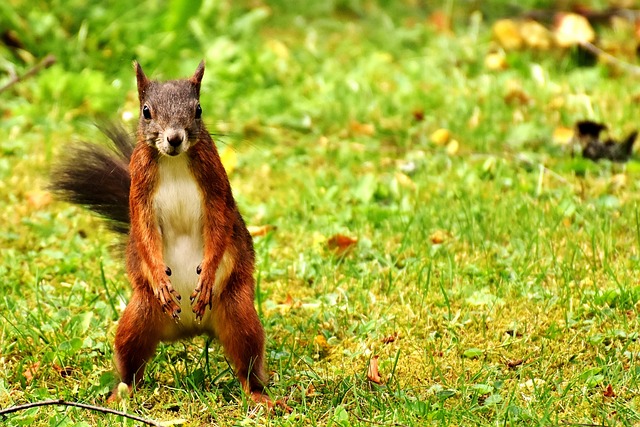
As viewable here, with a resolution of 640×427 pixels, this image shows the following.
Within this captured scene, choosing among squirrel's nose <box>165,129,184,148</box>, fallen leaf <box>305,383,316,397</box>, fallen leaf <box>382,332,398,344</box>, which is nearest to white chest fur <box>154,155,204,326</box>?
squirrel's nose <box>165,129,184,148</box>

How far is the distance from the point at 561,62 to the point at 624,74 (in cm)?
39

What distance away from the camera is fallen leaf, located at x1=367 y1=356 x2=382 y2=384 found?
308 cm

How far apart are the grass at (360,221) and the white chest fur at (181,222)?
0.31m

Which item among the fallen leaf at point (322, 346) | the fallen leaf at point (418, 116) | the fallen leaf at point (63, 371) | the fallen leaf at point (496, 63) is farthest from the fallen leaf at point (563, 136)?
the fallen leaf at point (63, 371)

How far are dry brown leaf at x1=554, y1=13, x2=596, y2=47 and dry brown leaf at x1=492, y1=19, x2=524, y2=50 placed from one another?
0.22 metres

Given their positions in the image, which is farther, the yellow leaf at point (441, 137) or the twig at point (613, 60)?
the twig at point (613, 60)

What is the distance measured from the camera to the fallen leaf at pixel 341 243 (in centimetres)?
396

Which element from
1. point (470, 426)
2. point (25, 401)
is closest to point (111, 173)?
point (25, 401)

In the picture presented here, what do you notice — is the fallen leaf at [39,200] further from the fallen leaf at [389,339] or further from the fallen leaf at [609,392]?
the fallen leaf at [609,392]

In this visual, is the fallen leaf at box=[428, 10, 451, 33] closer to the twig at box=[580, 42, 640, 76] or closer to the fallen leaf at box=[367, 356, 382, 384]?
the twig at box=[580, 42, 640, 76]

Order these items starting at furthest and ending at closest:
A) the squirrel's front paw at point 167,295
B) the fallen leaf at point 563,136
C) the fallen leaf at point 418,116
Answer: the fallen leaf at point 418,116 → the fallen leaf at point 563,136 → the squirrel's front paw at point 167,295

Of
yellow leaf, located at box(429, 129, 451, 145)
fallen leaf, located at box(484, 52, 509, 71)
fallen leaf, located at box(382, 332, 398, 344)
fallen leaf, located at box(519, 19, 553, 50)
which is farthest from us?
fallen leaf, located at box(519, 19, 553, 50)

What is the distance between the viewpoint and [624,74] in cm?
582

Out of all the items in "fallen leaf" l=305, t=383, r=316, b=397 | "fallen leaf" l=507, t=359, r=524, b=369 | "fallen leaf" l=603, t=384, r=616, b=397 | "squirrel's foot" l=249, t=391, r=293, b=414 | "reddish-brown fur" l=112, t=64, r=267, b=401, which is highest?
"reddish-brown fur" l=112, t=64, r=267, b=401
